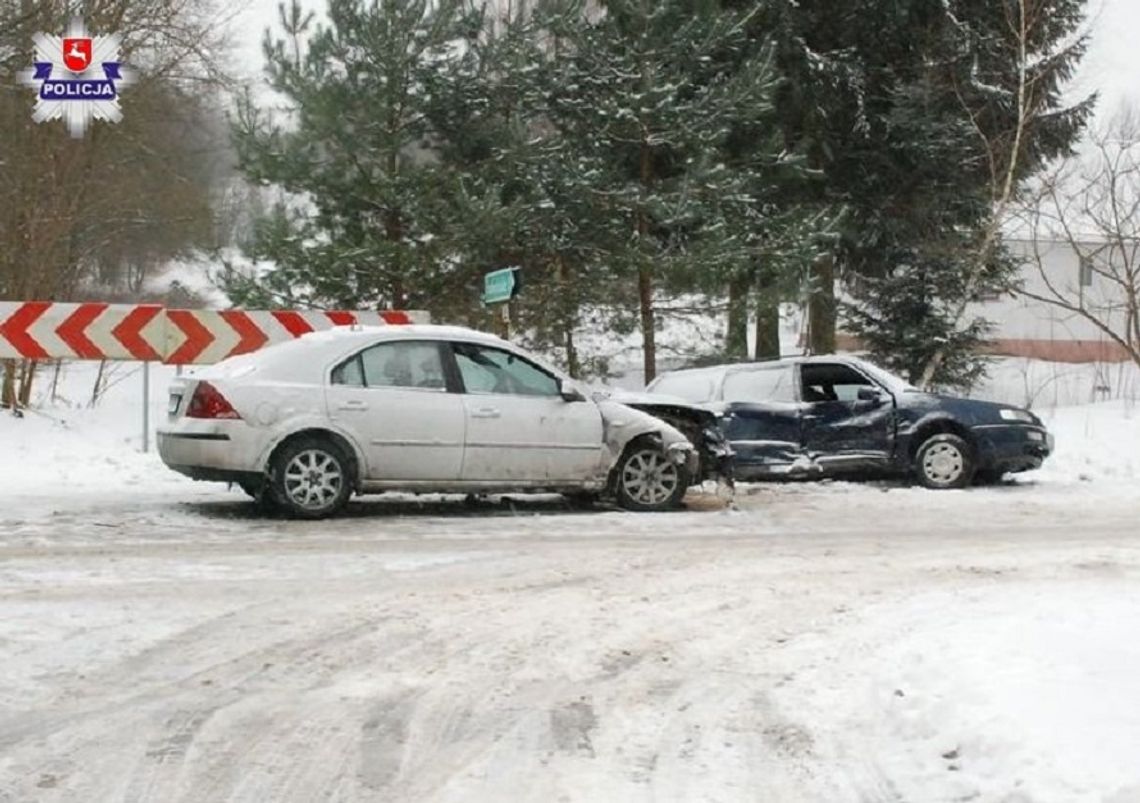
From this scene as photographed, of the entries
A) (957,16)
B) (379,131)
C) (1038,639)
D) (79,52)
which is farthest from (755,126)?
(1038,639)

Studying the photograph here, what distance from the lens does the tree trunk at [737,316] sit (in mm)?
20109

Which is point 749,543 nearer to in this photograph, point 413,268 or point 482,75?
point 413,268

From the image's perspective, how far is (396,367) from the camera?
10211 millimetres

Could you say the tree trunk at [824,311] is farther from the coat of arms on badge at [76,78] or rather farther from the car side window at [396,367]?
the car side window at [396,367]

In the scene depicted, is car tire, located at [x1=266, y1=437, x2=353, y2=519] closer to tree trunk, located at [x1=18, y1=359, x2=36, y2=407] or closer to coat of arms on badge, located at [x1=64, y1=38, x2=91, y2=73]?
tree trunk, located at [x1=18, y1=359, x2=36, y2=407]

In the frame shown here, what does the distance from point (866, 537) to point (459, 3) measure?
40.8 feet

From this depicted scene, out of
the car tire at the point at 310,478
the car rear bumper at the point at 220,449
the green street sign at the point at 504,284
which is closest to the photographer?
the car rear bumper at the point at 220,449

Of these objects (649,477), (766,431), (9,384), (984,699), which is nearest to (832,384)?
(766,431)

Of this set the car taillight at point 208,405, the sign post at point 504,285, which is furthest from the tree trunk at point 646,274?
the car taillight at point 208,405

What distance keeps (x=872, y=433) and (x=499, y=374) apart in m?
4.86

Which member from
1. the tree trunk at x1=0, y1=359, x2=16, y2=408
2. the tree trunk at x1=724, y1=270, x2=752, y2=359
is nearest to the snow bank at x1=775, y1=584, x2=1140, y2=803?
the tree trunk at x1=0, y1=359, x2=16, y2=408

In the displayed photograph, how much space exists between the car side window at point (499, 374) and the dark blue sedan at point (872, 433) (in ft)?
10.7

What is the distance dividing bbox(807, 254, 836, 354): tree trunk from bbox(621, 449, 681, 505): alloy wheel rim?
1223cm

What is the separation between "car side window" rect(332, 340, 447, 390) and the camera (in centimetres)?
1005
